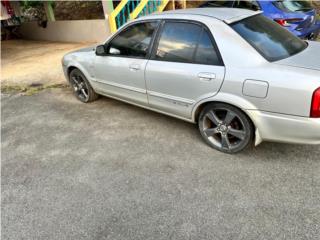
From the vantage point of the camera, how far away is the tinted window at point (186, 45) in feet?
10.9

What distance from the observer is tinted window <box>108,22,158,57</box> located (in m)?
3.94

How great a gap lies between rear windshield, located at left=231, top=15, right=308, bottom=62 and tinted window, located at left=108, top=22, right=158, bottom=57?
1.19 m

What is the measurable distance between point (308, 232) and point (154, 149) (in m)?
1.98

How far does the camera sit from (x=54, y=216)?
2.85m

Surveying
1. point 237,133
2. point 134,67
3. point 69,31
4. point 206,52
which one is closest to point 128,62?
point 134,67

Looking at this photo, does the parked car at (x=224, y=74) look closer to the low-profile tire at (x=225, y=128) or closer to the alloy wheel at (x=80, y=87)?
the low-profile tire at (x=225, y=128)

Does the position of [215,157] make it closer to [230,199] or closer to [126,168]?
[230,199]

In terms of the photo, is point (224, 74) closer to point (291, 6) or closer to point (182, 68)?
point (182, 68)

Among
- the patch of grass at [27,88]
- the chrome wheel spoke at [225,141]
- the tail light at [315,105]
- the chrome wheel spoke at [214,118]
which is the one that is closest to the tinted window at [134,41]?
the chrome wheel spoke at [214,118]

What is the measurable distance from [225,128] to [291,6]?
471 centimetres

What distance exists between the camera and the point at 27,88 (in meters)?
6.77

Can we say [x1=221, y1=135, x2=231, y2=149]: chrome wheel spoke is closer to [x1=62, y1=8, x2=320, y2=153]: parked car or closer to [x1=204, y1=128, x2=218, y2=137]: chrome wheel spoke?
[x1=62, y1=8, x2=320, y2=153]: parked car

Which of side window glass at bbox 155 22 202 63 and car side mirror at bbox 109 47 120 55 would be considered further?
car side mirror at bbox 109 47 120 55

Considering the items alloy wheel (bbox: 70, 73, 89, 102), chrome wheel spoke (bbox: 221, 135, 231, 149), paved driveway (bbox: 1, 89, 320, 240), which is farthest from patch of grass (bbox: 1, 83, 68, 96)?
chrome wheel spoke (bbox: 221, 135, 231, 149)
